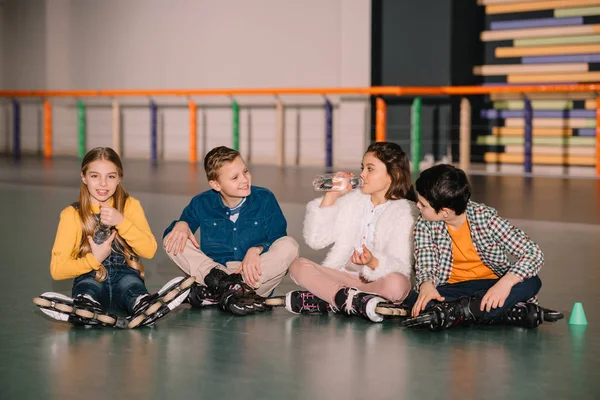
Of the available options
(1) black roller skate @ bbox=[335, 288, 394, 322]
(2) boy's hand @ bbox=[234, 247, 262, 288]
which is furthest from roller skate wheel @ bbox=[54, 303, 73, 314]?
(1) black roller skate @ bbox=[335, 288, 394, 322]

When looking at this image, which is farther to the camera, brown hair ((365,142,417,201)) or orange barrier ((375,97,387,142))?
orange barrier ((375,97,387,142))

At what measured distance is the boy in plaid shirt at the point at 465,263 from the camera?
301cm

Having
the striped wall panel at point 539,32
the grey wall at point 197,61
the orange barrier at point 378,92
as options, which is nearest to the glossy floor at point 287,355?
the orange barrier at point 378,92

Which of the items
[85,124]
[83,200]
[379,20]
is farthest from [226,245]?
[85,124]

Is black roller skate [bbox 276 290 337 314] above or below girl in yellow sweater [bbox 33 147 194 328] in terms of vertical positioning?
below

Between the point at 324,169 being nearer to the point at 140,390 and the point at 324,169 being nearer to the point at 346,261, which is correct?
the point at 346,261

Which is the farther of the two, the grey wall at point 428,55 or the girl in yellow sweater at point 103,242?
the grey wall at point 428,55

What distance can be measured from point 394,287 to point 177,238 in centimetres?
81

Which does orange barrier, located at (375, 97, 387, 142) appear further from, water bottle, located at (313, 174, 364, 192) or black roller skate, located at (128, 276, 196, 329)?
black roller skate, located at (128, 276, 196, 329)

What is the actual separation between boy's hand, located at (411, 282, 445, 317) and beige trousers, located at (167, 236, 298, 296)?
589 mm

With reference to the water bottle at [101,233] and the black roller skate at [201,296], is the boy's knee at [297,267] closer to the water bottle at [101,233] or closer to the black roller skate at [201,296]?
the black roller skate at [201,296]

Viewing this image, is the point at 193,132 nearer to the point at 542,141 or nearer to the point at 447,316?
the point at 542,141

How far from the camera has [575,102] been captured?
9586 mm

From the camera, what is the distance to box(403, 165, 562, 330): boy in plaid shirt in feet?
9.87
